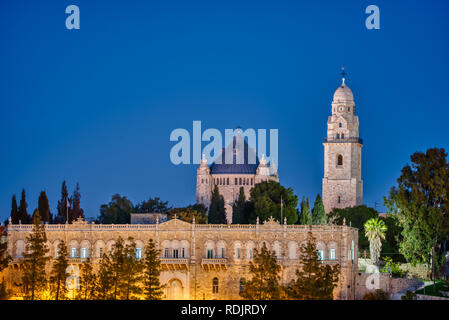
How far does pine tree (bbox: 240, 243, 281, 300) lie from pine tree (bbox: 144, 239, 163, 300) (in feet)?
25.5

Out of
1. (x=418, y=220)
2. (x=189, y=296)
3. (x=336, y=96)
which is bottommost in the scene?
(x=189, y=296)

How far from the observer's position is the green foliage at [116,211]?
124963 mm

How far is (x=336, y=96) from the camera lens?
475ft

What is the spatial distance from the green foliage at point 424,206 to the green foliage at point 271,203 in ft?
49.0

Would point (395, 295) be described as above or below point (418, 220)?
below

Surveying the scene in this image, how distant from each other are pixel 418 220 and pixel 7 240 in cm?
4242

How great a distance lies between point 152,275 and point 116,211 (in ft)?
135

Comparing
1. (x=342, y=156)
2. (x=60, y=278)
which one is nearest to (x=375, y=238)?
(x=60, y=278)

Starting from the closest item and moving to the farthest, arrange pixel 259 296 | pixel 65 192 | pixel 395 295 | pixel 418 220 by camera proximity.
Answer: pixel 259 296, pixel 395 295, pixel 418 220, pixel 65 192

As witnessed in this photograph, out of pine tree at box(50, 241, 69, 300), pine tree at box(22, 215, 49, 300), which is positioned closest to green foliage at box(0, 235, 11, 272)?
pine tree at box(22, 215, 49, 300)

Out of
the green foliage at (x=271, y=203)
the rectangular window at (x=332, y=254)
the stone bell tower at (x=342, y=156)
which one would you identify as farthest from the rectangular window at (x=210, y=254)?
the stone bell tower at (x=342, y=156)

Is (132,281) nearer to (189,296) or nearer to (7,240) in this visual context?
(189,296)
